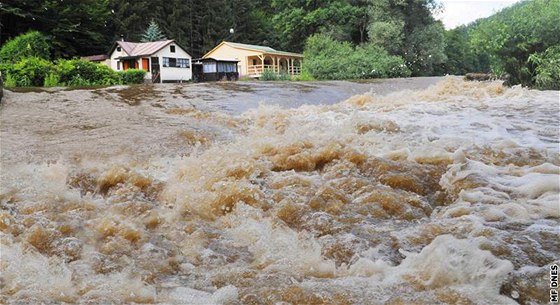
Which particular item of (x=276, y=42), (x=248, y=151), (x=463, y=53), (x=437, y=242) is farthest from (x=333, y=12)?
(x=437, y=242)

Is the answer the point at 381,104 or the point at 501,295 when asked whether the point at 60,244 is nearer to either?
the point at 501,295

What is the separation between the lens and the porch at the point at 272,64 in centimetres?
3447

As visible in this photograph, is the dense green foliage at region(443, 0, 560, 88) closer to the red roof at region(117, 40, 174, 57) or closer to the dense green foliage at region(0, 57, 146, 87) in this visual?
the dense green foliage at region(0, 57, 146, 87)

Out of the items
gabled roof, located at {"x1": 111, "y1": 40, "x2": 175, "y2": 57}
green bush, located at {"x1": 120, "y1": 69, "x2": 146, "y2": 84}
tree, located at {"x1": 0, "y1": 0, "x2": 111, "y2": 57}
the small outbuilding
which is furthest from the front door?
green bush, located at {"x1": 120, "y1": 69, "x2": 146, "y2": 84}

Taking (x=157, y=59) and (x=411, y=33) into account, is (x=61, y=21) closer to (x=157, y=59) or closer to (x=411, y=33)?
(x=157, y=59)

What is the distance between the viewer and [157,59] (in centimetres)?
2858

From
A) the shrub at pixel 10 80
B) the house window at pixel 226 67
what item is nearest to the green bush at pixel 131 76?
the shrub at pixel 10 80

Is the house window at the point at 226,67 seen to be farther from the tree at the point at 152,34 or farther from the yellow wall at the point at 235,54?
the tree at the point at 152,34

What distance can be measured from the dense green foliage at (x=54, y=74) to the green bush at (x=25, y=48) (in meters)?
6.39

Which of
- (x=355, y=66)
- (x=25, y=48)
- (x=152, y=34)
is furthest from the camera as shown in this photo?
(x=152, y=34)

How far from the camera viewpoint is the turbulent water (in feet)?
9.34

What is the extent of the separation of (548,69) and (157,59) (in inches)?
786

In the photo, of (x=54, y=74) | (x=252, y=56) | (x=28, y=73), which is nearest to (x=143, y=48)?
(x=252, y=56)

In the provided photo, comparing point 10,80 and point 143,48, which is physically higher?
point 143,48
